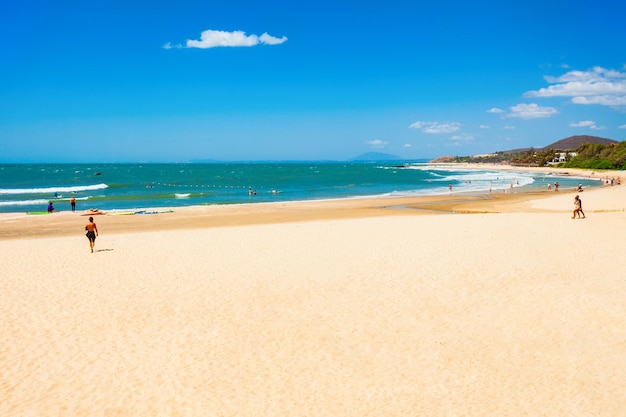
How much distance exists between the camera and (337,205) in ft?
130

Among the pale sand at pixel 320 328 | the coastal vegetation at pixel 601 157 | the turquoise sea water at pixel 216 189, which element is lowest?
the pale sand at pixel 320 328

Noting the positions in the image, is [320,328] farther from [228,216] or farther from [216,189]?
[216,189]

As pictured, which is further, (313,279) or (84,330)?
(313,279)

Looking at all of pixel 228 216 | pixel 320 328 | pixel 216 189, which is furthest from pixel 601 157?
pixel 320 328

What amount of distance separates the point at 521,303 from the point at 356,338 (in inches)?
181

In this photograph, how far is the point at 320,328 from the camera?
9.84 meters

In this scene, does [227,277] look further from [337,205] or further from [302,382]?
[337,205]

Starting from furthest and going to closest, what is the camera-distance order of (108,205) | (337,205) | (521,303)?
(108,205) < (337,205) < (521,303)

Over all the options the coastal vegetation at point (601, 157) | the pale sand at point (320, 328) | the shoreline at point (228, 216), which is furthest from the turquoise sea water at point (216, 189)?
the pale sand at point (320, 328)

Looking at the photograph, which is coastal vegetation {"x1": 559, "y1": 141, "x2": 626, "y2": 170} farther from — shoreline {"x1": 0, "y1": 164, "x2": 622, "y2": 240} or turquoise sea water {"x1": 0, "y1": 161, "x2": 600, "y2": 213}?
shoreline {"x1": 0, "y1": 164, "x2": 622, "y2": 240}

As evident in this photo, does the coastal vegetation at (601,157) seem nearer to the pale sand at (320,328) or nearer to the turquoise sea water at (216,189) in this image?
the turquoise sea water at (216,189)

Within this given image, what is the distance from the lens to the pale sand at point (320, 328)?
23.7 feet

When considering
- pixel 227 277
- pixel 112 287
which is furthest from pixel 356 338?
pixel 112 287

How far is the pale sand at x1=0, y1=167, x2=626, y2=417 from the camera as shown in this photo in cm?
721
